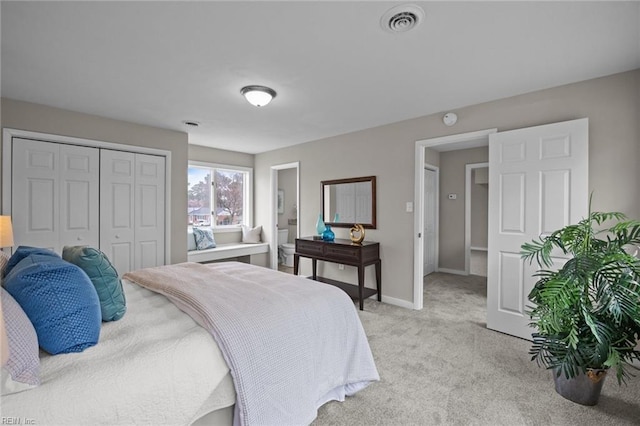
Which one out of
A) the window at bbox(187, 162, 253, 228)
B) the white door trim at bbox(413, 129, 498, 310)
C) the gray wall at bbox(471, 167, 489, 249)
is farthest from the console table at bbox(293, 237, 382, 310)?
the gray wall at bbox(471, 167, 489, 249)

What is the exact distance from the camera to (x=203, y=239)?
4.91 meters

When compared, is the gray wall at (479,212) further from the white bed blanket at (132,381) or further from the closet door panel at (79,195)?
the closet door panel at (79,195)

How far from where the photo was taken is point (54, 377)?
102cm

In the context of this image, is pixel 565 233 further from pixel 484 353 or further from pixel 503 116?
pixel 503 116

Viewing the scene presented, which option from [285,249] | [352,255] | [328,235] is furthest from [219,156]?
[352,255]

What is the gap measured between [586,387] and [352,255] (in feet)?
7.66

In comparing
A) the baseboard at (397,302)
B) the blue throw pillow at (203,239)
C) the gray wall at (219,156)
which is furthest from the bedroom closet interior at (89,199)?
the baseboard at (397,302)

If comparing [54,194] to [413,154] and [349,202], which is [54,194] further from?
[413,154]

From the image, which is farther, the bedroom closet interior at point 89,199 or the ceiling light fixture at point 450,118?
the ceiling light fixture at point 450,118

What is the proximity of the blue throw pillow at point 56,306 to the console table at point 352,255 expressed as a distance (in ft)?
9.08

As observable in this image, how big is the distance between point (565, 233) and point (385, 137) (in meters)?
2.36

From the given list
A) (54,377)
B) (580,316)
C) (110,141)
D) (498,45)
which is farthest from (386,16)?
(110,141)

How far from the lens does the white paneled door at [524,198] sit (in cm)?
247

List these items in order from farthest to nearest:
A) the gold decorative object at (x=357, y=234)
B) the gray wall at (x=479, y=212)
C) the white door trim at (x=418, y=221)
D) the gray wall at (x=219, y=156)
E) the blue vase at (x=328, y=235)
Result: 1. the gray wall at (x=479, y=212)
2. the gray wall at (x=219, y=156)
3. the blue vase at (x=328, y=235)
4. the gold decorative object at (x=357, y=234)
5. the white door trim at (x=418, y=221)
